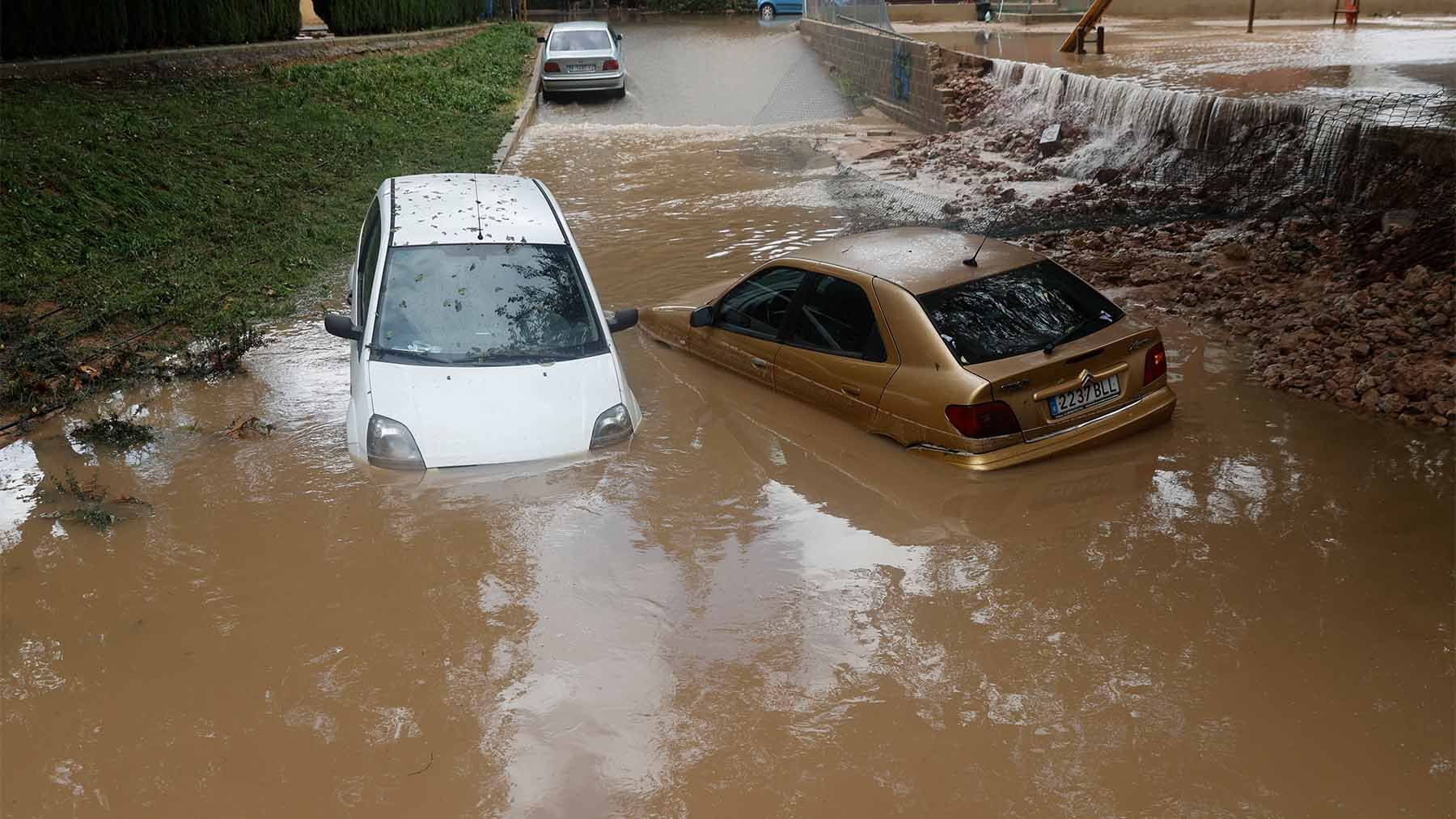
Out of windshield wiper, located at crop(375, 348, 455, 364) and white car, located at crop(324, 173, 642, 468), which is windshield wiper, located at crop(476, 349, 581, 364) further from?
windshield wiper, located at crop(375, 348, 455, 364)

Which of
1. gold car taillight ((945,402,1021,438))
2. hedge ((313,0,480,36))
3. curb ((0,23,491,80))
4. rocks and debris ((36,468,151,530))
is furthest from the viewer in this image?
hedge ((313,0,480,36))

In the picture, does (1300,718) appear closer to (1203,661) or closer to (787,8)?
(1203,661)

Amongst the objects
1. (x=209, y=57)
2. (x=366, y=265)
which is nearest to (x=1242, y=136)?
(x=366, y=265)

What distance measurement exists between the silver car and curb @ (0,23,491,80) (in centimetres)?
391

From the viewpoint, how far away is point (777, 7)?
43.1 m

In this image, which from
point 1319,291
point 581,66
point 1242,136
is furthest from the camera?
point 581,66

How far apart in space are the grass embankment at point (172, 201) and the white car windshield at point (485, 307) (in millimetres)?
2275

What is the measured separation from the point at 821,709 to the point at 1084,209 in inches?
416

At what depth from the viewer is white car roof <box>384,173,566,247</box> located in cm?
796

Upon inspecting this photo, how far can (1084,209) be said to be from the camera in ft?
45.5

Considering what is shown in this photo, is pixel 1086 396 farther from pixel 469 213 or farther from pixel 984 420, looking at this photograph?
pixel 469 213

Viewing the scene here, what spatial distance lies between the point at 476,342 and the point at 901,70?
17.9m

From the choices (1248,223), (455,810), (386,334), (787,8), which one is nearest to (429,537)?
(386,334)

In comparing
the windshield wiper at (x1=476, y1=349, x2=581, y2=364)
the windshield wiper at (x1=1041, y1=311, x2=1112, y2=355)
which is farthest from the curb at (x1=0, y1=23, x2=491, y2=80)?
the windshield wiper at (x1=1041, y1=311, x2=1112, y2=355)
